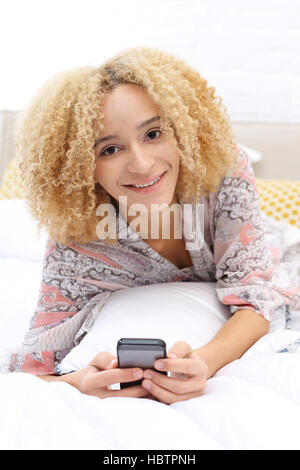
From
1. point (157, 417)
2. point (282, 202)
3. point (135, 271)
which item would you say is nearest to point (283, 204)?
point (282, 202)

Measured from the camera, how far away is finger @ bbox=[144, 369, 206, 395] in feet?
2.46

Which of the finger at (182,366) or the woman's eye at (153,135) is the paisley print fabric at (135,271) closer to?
the woman's eye at (153,135)

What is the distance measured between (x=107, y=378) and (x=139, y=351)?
79mm

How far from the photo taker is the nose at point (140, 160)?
0.97 m

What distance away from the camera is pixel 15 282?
1.47 meters

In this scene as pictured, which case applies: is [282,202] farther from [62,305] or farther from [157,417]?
[157,417]

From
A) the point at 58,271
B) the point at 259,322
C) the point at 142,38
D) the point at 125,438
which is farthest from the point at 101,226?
the point at 142,38

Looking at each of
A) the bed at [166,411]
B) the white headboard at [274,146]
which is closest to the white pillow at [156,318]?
the bed at [166,411]

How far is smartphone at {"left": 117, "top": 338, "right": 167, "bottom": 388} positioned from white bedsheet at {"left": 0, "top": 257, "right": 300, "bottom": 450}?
6 centimetres

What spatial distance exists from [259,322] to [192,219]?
0.94ft

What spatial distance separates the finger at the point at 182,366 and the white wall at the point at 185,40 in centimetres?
162

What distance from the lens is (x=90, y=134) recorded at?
97cm

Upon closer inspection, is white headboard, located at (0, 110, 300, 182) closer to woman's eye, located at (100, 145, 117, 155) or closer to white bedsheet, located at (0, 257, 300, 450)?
woman's eye, located at (100, 145, 117, 155)
